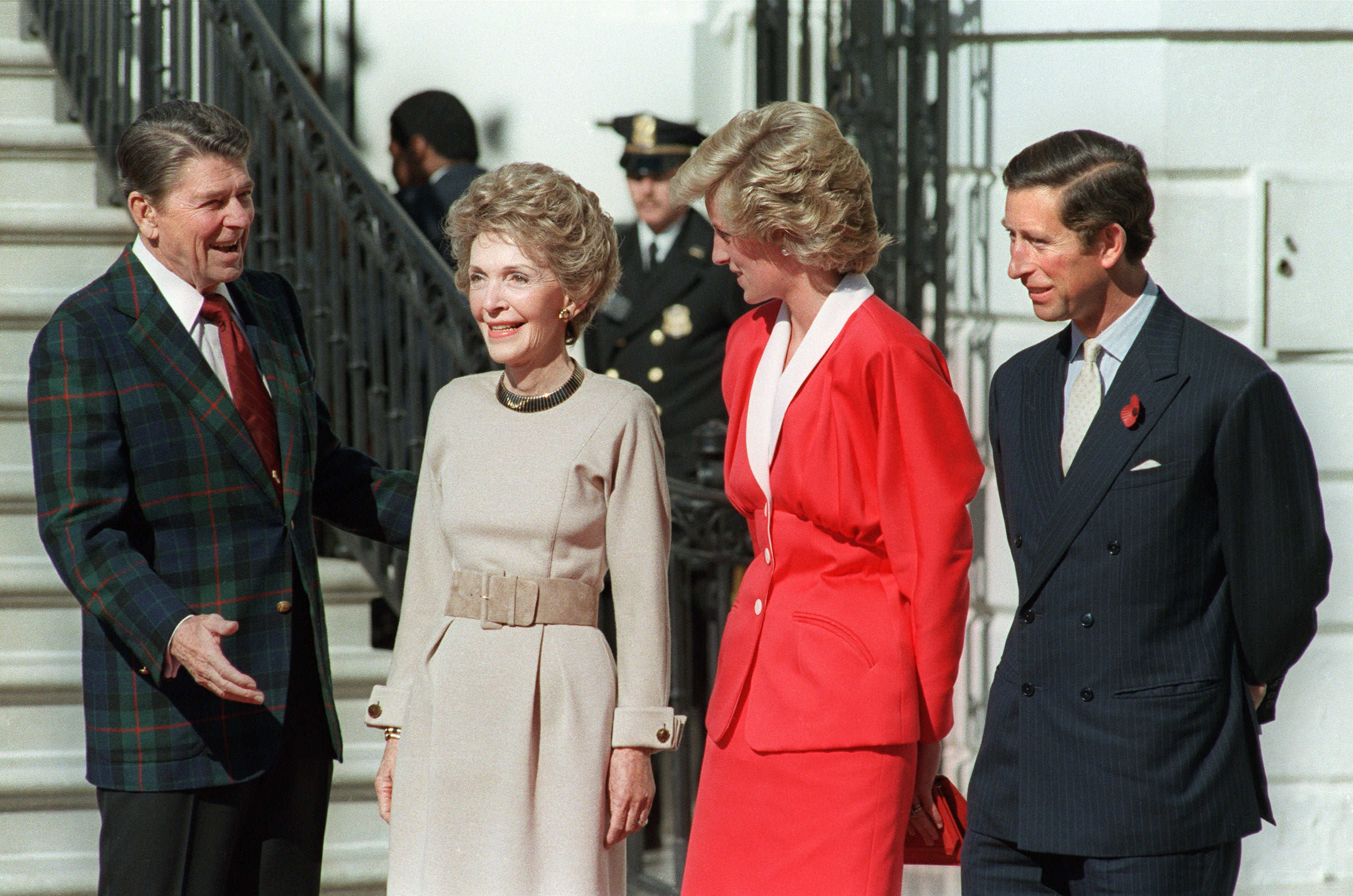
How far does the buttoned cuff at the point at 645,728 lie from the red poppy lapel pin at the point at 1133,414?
933 mm

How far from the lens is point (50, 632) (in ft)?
15.6

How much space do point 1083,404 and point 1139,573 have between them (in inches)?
13.1

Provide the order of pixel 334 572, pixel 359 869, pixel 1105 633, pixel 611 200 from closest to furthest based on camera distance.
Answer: pixel 1105 633, pixel 359 869, pixel 334 572, pixel 611 200

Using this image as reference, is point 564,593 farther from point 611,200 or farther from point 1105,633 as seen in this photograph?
point 611,200

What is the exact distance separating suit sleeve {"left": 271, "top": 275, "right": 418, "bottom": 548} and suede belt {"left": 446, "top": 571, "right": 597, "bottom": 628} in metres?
0.51

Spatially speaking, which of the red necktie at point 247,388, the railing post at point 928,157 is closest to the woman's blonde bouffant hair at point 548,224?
the red necktie at point 247,388

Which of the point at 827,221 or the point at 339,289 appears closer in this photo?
the point at 827,221

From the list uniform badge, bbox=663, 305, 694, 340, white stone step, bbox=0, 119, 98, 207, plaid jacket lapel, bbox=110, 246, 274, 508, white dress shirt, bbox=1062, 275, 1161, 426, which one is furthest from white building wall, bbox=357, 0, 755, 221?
white dress shirt, bbox=1062, 275, 1161, 426

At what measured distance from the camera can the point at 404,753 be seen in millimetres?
2883

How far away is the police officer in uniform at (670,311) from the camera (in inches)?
230

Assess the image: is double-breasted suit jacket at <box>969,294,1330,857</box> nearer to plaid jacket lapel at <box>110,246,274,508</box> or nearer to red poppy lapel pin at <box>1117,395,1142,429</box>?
red poppy lapel pin at <box>1117,395,1142,429</box>

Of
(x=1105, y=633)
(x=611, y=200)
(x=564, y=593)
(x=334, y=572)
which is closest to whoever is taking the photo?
(x=1105, y=633)

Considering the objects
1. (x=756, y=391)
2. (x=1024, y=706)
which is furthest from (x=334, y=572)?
(x=1024, y=706)

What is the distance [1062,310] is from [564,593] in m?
1.01
